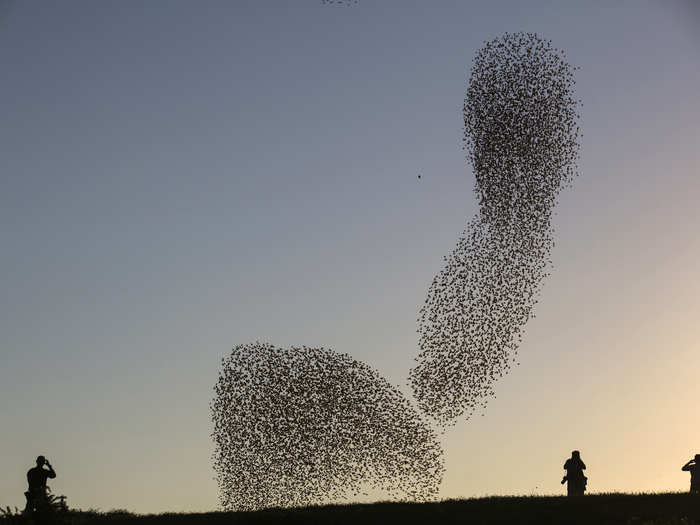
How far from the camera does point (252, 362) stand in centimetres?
4425

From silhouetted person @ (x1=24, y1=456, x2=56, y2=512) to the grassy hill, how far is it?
1074 millimetres

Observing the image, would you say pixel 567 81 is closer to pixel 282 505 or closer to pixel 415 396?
pixel 415 396

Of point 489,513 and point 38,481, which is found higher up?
point 38,481

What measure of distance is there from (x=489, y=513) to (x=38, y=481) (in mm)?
13643

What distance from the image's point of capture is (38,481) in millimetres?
30250

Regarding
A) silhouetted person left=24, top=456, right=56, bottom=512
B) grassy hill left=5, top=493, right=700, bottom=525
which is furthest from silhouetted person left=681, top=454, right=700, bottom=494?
silhouetted person left=24, top=456, right=56, bottom=512

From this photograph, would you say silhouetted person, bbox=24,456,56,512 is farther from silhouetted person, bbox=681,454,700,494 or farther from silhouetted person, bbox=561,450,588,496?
silhouetted person, bbox=681,454,700,494

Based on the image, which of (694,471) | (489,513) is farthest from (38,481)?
(694,471)

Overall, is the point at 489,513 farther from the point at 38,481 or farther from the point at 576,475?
the point at 38,481

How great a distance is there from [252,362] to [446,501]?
12.7m

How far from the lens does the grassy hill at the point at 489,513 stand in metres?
30.5

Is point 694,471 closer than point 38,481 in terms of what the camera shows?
No

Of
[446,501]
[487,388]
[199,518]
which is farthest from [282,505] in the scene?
[487,388]

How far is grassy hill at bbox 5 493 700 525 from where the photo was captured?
30500 mm
